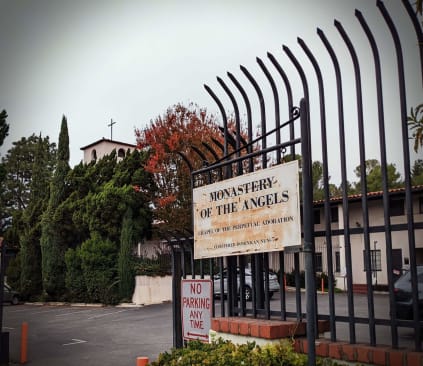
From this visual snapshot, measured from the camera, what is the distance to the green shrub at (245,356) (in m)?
4.59

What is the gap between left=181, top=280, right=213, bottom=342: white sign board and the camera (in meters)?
6.12

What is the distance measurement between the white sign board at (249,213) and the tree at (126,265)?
20.0 meters

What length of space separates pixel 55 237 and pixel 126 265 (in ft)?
20.7

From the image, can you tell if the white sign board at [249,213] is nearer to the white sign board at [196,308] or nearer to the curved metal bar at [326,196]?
the curved metal bar at [326,196]

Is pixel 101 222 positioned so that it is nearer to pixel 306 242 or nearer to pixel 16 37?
pixel 16 37

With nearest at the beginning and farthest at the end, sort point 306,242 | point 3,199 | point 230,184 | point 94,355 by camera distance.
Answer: point 306,242, point 230,184, point 94,355, point 3,199

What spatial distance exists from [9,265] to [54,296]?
6371 mm

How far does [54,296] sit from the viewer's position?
29438mm

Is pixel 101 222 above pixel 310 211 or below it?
above

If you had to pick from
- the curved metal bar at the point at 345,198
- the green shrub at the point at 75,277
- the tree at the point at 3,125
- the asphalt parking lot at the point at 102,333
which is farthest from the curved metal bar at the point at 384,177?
the green shrub at the point at 75,277

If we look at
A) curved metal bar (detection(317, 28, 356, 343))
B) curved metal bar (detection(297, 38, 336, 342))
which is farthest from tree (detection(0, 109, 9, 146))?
curved metal bar (detection(317, 28, 356, 343))

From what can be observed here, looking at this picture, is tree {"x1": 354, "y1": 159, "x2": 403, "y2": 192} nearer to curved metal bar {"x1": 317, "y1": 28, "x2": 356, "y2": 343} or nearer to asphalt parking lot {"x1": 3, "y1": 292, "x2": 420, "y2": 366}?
asphalt parking lot {"x1": 3, "y1": 292, "x2": 420, "y2": 366}

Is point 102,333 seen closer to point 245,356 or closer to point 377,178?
point 245,356

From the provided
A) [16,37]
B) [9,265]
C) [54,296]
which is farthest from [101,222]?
[16,37]
